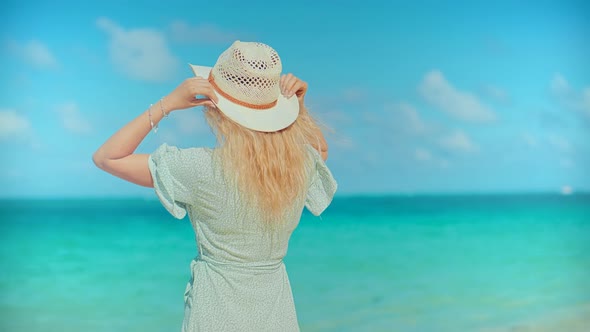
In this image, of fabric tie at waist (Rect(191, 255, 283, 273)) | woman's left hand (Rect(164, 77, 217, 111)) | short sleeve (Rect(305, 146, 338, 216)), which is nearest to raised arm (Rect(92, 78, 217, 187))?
woman's left hand (Rect(164, 77, 217, 111))

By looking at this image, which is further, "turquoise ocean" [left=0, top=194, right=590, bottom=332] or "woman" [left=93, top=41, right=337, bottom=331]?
"turquoise ocean" [left=0, top=194, right=590, bottom=332]

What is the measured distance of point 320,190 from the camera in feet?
6.24

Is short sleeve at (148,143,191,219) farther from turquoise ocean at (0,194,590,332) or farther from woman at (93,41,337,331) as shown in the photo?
turquoise ocean at (0,194,590,332)

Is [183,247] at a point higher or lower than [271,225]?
higher

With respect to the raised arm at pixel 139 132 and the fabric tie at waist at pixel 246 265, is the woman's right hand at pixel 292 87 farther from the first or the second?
the fabric tie at waist at pixel 246 265

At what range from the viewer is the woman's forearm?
5.23ft

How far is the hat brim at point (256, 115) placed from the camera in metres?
1.63

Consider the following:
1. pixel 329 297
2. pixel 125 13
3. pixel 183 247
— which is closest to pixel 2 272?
pixel 183 247

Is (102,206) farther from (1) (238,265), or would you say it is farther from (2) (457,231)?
(1) (238,265)

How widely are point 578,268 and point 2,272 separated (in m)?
5.43

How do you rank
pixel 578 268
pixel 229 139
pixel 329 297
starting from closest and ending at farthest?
1. pixel 229 139
2. pixel 329 297
3. pixel 578 268

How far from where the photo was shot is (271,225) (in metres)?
1.70

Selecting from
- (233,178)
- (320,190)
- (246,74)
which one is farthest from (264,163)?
(320,190)

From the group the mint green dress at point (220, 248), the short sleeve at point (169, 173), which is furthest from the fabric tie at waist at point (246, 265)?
the short sleeve at point (169, 173)
